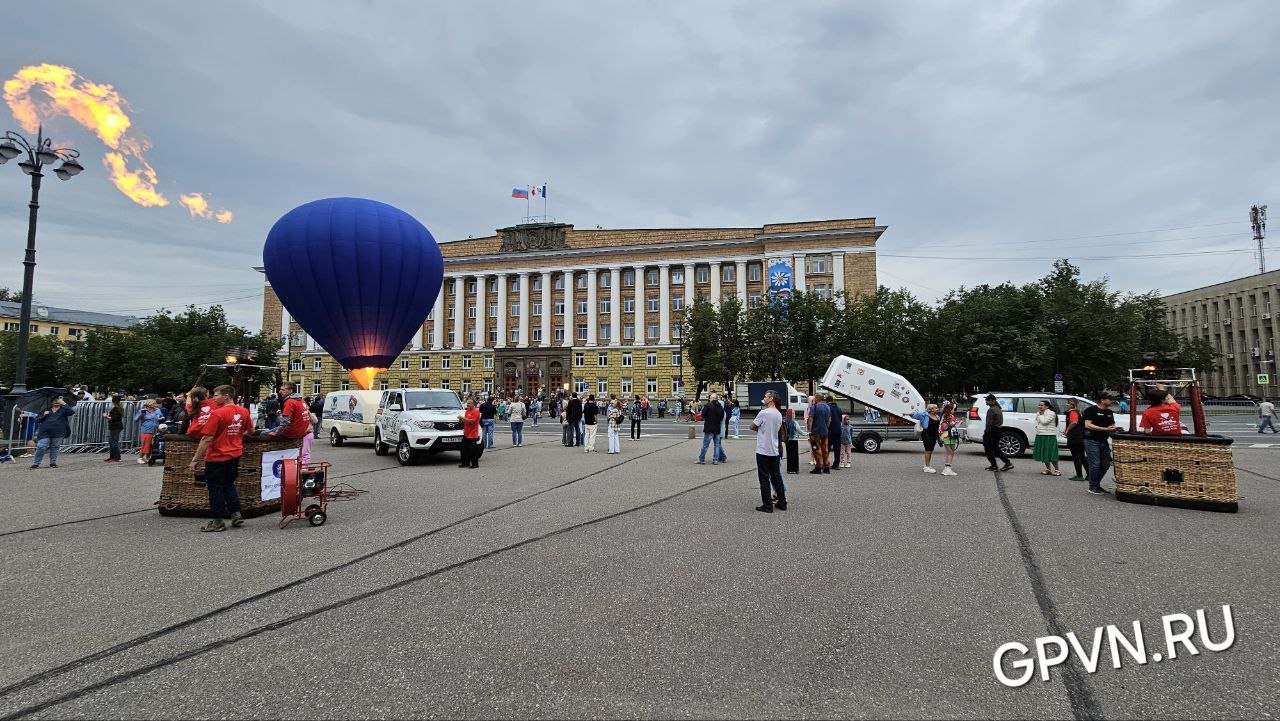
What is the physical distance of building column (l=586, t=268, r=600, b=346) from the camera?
2968 inches

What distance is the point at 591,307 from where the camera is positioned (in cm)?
7556

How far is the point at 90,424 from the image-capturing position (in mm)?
19203

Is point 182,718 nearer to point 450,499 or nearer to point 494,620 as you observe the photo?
point 494,620

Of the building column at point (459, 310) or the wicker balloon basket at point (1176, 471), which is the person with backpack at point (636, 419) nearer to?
the wicker balloon basket at point (1176, 471)

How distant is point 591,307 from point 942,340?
39378mm

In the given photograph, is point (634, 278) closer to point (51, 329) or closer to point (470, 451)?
point (470, 451)

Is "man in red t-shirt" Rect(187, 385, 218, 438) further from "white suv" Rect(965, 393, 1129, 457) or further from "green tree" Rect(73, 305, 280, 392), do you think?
"green tree" Rect(73, 305, 280, 392)

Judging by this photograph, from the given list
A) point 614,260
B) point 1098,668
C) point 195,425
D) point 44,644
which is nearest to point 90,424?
point 195,425

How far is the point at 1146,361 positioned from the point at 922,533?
7.98m

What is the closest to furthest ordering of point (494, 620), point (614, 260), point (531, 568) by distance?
point (494, 620) < point (531, 568) < point (614, 260)

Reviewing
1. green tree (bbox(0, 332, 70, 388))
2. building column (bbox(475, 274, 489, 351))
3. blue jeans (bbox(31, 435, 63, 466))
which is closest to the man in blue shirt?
blue jeans (bbox(31, 435, 63, 466))

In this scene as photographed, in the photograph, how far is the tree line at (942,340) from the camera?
158ft

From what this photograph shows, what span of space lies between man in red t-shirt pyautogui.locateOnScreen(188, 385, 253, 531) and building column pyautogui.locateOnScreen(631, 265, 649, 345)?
6542 centimetres

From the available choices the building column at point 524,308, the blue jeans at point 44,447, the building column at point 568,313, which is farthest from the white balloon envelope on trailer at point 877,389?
the building column at point 524,308
